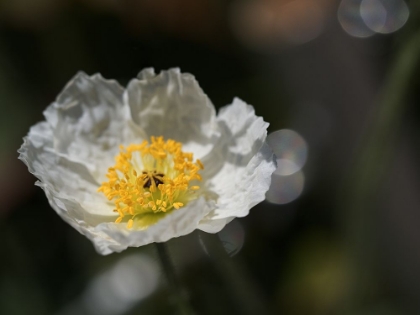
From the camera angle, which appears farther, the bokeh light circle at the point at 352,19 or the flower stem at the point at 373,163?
the bokeh light circle at the point at 352,19

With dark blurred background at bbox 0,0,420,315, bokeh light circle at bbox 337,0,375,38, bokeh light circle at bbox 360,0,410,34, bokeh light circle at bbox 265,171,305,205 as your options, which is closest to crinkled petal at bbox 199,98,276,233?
dark blurred background at bbox 0,0,420,315

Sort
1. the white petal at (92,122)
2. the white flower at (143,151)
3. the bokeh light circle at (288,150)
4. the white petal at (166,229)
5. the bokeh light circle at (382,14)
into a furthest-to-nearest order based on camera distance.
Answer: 1. the bokeh light circle at (288,150)
2. the bokeh light circle at (382,14)
3. the white petal at (92,122)
4. the white flower at (143,151)
5. the white petal at (166,229)

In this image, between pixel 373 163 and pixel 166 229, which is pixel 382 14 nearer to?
pixel 373 163

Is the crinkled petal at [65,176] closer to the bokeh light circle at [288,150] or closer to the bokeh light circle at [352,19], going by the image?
the bokeh light circle at [288,150]

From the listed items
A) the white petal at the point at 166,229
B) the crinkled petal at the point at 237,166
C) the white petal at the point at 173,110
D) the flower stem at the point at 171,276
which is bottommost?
the flower stem at the point at 171,276

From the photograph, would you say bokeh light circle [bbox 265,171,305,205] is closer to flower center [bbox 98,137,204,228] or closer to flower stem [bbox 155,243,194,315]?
flower center [bbox 98,137,204,228]

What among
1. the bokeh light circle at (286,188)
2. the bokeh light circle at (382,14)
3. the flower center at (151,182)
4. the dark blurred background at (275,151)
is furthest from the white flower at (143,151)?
the bokeh light circle at (382,14)

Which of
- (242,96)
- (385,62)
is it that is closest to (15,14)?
(242,96)
